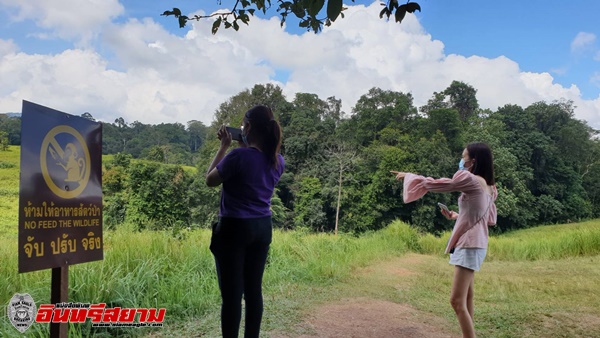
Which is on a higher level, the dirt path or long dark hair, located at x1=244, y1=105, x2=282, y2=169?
long dark hair, located at x1=244, y1=105, x2=282, y2=169

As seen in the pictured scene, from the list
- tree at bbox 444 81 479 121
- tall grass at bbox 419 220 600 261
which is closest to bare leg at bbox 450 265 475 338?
tall grass at bbox 419 220 600 261

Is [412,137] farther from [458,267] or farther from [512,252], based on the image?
[458,267]

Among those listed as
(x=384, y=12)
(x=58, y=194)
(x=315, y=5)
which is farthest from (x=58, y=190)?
(x=384, y=12)

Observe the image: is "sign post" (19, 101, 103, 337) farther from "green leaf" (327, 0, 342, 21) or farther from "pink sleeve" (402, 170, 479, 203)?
"pink sleeve" (402, 170, 479, 203)

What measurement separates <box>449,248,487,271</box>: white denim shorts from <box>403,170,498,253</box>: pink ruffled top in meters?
0.03

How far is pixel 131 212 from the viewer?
2406 centimetres

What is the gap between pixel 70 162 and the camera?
1878 millimetres

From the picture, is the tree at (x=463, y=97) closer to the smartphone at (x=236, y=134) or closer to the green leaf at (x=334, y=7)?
the smartphone at (x=236, y=134)

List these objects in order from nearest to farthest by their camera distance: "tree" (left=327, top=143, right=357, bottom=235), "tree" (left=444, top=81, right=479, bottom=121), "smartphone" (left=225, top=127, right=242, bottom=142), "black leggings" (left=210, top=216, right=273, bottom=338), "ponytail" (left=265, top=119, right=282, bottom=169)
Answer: "black leggings" (left=210, top=216, right=273, bottom=338) < "ponytail" (left=265, top=119, right=282, bottom=169) < "smartphone" (left=225, top=127, right=242, bottom=142) < "tree" (left=327, top=143, right=357, bottom=235) < "tree" (left=444, top=81, right=479, bottom=121)

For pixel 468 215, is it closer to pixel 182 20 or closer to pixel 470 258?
pixel 470 258

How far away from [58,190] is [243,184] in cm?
82

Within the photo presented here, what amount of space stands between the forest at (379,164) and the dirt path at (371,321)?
1914 cm

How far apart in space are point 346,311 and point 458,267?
149cm

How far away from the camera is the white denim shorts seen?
235 centimetres
